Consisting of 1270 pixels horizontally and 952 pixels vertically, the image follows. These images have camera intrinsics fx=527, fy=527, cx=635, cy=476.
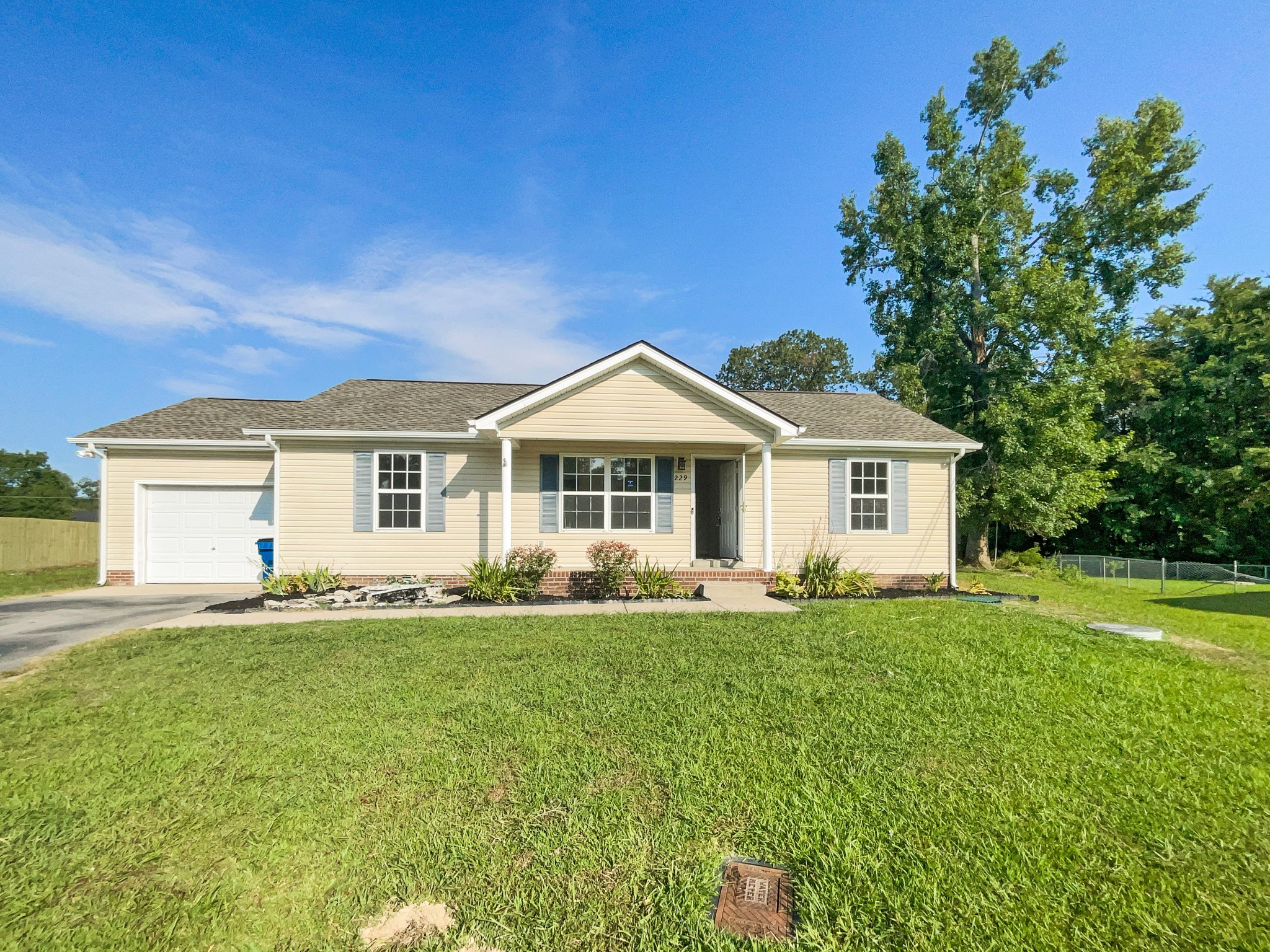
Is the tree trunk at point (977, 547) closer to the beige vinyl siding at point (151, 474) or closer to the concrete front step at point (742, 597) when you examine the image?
the concrete front step at point (742, 597)

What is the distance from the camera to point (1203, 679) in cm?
513

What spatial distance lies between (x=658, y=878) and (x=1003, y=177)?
23366mm

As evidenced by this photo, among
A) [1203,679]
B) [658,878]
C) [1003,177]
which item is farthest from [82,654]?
[1003,177]

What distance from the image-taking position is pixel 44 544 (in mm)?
16141

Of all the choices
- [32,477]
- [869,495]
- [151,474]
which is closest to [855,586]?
[869,495]

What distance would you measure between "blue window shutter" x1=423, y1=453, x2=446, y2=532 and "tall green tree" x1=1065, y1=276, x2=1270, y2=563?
20722 mm

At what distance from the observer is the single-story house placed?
34.3 feet

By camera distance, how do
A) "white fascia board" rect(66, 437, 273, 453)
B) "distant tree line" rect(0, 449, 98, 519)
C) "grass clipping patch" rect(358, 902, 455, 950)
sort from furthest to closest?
"distant tree line" rect(0, 449, 98, 519), "white fascia board" rect(66, 437, 273, 453), "grass clipping patch" rect(358, 902, 455, 950)

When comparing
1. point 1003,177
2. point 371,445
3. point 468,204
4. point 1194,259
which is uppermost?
point 1003,177

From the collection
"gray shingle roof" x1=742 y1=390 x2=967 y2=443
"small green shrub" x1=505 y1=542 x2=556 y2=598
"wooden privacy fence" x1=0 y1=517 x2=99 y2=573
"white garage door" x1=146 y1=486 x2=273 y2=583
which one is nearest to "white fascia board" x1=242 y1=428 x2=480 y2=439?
"white garage door" x1=146 y1=486 x2=273 y2=583

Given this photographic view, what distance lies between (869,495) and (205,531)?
14855 millimetres

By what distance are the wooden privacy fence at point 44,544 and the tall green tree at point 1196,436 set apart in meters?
33.9

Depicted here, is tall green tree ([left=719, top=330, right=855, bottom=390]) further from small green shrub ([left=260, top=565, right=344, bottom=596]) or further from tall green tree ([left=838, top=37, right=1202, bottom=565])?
small green shrub ([left=260, top=565, right=344, bottom=596])

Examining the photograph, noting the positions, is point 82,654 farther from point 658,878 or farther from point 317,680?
point 658,878
